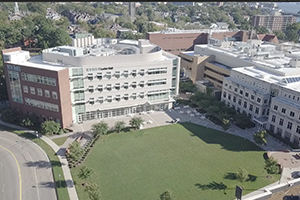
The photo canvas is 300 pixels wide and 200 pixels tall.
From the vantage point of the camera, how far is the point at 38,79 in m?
53.8

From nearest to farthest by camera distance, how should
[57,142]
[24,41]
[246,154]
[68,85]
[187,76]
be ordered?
[246,154], [57,142], [68,85], [187,76], [24,41]

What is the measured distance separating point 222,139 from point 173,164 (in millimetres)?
13304

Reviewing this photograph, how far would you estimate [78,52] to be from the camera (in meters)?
59.6

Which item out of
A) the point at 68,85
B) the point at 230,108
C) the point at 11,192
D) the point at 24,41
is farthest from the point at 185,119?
the point at 24,41

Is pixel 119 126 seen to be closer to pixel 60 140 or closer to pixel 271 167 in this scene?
pixel 60 140

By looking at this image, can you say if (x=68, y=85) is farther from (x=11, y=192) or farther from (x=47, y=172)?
(x=11, y=192)

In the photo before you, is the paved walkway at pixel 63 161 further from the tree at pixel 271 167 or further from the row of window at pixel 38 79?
the tree at pixel 271 167

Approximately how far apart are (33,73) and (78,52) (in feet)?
35.3

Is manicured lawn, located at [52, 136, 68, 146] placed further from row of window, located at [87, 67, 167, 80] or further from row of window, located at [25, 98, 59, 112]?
row of window, located at [87, 67, 167, 80]

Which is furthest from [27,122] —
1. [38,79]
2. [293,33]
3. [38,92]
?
[293,33]

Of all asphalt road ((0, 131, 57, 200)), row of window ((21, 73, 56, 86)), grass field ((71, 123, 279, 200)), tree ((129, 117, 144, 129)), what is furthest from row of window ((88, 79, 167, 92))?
asphalt road ((0, 131, 57, 200))

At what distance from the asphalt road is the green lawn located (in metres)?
0.64

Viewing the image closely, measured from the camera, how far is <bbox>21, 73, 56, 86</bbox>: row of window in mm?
52597

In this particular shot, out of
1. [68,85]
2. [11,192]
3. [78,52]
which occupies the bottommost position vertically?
[11,192]
